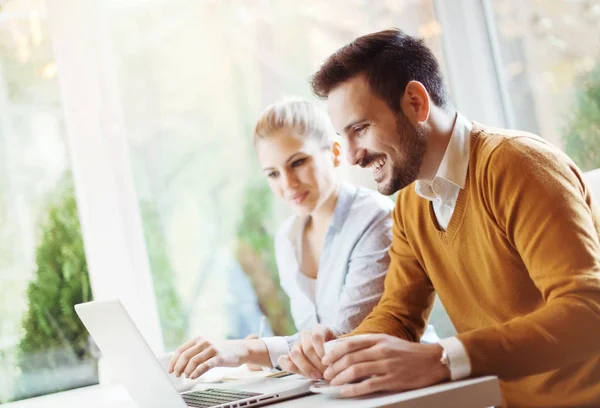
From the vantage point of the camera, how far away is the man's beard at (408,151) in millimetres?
1572

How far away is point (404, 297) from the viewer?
1.73 meters

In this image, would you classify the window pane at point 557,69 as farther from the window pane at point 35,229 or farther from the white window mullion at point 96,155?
the window pane at point 35,229

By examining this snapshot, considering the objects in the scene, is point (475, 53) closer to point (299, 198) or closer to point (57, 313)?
point (299, 198)

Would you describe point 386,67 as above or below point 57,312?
above

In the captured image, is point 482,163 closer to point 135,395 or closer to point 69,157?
point 135,395

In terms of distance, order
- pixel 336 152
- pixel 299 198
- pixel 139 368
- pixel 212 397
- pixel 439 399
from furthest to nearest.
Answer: pixel 336 152 → pixel 299 198 → pixel 212 397 → pixel 139 368 → pixel 439 399

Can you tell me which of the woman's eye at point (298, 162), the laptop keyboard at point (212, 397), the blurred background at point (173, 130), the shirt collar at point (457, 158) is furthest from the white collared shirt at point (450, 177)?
the blurred background at point (173, 130)

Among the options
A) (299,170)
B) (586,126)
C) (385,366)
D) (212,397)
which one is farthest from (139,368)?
(586,126)

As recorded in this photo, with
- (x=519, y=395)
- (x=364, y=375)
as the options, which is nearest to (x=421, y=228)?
(x=519, y=395)

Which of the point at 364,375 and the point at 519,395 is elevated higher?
the point at 364,375

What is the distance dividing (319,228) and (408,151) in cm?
80

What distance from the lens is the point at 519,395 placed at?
1.54m

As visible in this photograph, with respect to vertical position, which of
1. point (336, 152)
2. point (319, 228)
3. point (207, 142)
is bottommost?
point (319, 228)

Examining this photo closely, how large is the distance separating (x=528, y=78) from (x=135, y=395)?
2.04 meters
